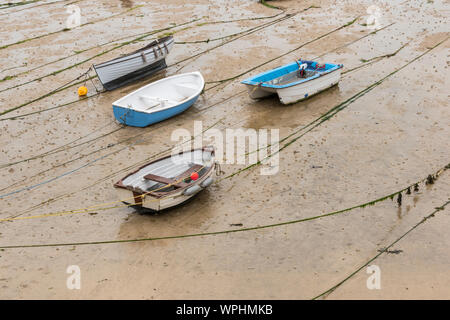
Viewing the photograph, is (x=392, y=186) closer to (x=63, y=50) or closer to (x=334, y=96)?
(x=334, y=96)

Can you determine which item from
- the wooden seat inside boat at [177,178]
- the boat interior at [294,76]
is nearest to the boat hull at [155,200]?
the wooden seat inside boat at [177,178]

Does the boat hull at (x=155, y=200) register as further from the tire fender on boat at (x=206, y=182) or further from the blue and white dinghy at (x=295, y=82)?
the blue and white dinghy at (x=295, y=82)

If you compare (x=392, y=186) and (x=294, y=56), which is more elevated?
(x=294, y=56)

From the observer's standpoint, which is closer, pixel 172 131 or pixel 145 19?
pixel 172 131

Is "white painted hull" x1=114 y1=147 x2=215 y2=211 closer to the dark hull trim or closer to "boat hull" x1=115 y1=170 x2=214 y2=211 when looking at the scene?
"boat hull" x1=115 y1=170 x2=214 y2=211

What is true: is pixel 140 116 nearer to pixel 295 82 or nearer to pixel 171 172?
pixel 171 172

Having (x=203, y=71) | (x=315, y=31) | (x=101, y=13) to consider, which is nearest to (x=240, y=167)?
(x=203, y=71)
